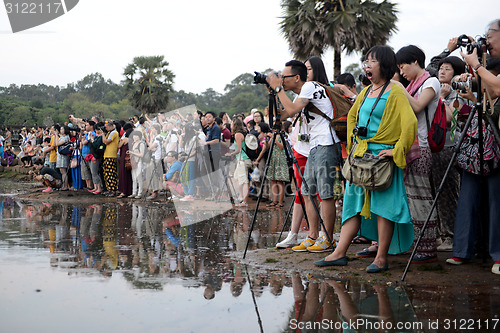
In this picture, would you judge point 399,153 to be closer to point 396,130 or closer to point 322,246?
point 396,130

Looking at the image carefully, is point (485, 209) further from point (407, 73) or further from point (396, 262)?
point (407, 73)

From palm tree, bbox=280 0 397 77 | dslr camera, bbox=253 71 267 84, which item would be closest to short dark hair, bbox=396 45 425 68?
dslr camera, bbox=253 71 267 84

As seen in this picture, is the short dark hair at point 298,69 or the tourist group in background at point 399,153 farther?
the short dark hair at point 298,69

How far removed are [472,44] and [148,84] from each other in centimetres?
4661

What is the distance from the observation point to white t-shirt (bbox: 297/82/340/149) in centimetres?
557

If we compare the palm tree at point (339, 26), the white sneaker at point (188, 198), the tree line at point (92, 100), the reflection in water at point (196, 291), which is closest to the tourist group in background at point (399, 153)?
the reflection in water at point (196, 291)

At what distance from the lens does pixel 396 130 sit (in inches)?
190

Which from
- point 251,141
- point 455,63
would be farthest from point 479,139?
point 251,141

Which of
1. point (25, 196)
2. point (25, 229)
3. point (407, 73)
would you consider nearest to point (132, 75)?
point (25, 196)

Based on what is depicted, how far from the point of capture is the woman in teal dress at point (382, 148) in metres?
4.77

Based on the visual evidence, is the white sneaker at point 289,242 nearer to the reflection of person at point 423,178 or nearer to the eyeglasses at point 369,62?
the reflection of person at point 423,178

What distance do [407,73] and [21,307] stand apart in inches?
159

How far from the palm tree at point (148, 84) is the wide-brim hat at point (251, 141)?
3847cm

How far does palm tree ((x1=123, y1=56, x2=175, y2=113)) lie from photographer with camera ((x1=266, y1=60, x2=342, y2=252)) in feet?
147
